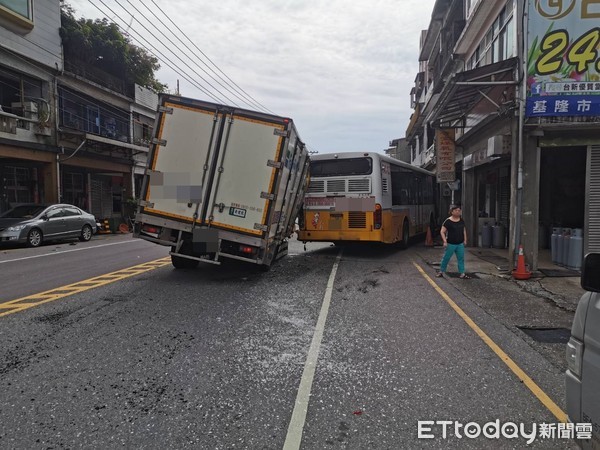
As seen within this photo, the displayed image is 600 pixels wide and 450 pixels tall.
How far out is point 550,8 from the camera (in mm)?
9672

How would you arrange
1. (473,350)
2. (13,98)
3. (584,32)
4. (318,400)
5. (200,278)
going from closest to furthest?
(318,400)
(473,350)
(200,278)
(584,32)
(13,98)

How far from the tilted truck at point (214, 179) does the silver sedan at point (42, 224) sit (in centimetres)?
904

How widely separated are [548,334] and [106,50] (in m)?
28.5

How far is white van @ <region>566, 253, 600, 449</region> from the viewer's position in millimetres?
2156

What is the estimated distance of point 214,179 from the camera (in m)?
8.20

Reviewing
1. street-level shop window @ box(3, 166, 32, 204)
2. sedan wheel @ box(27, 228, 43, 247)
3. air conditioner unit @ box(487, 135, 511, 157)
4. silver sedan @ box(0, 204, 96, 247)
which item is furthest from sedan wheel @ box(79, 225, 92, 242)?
air conditioner unit @ box(487, 135, 511, 157)

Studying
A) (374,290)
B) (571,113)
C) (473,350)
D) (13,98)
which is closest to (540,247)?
(571,113)

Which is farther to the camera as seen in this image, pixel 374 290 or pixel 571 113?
pixel 571 113

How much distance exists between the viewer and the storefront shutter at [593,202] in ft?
33.9

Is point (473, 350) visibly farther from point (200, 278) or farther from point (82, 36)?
point (82, 36)

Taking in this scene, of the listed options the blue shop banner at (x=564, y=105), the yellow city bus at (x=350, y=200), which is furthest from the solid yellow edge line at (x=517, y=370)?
the blue shop banner at (x=564, y=105)

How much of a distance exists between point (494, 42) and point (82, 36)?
21450 millimetres

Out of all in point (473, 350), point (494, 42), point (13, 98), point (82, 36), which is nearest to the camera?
point (473, 350)

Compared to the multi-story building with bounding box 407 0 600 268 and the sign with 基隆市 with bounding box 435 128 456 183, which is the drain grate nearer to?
the multi-story building with bounding box 407 0 600 268
